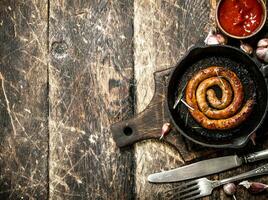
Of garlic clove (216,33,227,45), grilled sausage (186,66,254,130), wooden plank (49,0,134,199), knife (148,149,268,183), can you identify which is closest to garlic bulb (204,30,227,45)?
garlic clove (216,33,227,45)

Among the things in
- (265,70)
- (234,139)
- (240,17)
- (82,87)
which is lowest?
(234,139)

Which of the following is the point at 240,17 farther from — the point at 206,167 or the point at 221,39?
the point at 206,167

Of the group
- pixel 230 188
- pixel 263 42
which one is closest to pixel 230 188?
pixel 230 188

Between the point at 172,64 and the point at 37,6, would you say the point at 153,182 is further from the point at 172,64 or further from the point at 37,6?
the point at 37,6

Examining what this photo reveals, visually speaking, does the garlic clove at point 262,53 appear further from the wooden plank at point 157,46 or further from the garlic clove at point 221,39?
the wooden plank at point 157,46

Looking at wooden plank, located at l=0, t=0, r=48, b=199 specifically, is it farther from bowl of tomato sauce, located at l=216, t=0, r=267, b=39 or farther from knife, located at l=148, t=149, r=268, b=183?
bowl of tomato sauce, located at l=216, t=0, r=267, b=39
